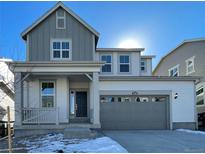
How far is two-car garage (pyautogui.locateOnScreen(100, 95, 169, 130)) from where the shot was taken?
18.1m

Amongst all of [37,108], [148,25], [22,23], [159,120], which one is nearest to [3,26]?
[22,23]

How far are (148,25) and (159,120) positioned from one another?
6.32 metres

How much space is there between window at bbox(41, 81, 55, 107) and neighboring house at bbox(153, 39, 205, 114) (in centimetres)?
1006

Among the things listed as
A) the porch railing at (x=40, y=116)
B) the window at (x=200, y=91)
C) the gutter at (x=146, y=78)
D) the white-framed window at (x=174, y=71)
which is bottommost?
the porch railing at (x=40, y=116)

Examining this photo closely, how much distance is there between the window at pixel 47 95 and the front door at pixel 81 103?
1966mm

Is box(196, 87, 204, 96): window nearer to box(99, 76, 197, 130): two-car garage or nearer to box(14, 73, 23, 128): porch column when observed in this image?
box(99, 76, 197, 130): two-car garage

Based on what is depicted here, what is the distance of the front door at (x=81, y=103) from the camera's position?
18.9 m

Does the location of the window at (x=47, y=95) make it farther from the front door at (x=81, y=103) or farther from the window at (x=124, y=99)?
the window at (x=124, y=99)

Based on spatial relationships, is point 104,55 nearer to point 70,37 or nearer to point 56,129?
point 70,37

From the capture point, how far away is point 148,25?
1933 cm

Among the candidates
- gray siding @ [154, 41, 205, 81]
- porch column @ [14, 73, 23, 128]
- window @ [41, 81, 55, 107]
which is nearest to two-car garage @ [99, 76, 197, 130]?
window @ [41, 81, 55, 107]

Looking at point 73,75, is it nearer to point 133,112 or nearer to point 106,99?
point 106,99

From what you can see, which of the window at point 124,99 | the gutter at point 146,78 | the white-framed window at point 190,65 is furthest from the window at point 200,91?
the window at point 124,99

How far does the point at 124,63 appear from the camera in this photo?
850 inches
